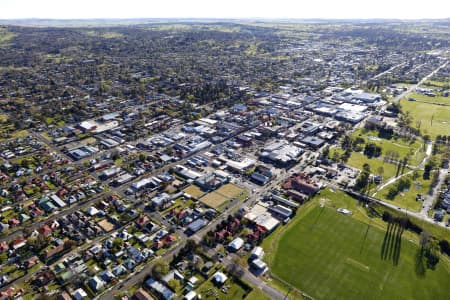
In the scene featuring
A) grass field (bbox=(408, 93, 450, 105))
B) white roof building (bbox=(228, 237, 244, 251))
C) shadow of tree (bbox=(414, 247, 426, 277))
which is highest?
grass field (bbox=(408, 93, 450, 105))

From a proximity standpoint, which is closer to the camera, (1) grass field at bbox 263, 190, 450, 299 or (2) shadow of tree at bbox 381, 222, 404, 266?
(1) grass field at bbox 263, 190, 450, 299

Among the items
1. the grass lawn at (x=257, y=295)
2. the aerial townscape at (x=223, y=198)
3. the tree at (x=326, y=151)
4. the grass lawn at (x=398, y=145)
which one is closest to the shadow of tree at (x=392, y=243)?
the aerial townscape at (x=223, y=198)

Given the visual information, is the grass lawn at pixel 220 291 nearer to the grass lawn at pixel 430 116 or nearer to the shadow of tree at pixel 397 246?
the shadow of tree at pixel 397 246

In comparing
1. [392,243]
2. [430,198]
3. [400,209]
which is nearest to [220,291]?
[392,243]

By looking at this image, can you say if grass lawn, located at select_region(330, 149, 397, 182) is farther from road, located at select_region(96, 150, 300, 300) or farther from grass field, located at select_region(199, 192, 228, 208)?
grass field, located at select_region(199, 192, 228, 208)

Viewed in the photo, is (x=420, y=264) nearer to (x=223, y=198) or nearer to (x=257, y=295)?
(x=257, y=295)

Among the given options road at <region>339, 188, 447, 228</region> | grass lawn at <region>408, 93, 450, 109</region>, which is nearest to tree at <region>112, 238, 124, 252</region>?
road at <region>339, 188, 447, 228</region>
